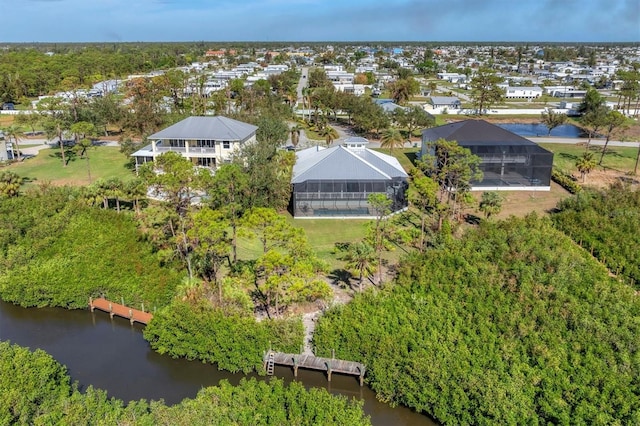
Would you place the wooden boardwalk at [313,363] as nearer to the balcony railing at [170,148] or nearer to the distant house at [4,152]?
the balcony railing at [170,148]

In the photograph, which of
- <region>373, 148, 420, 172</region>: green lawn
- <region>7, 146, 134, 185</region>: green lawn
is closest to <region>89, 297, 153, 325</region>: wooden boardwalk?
<region>7, 146, 134, 185</region>: green lawn

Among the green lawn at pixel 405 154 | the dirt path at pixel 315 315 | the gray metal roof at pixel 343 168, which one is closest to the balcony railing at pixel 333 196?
the gray metal roof at pixel 343 168

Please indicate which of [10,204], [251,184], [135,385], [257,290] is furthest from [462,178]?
[10,204]

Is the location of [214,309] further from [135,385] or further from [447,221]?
[447,221]

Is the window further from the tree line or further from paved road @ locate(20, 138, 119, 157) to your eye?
the tree line

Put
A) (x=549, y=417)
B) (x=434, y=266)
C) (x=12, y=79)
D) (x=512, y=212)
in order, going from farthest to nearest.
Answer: (x=12, y=79) → (x=512, y=212) → (x=434, y=266) → (x=549, y=417)

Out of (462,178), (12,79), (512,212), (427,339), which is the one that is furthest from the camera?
(12,79)
